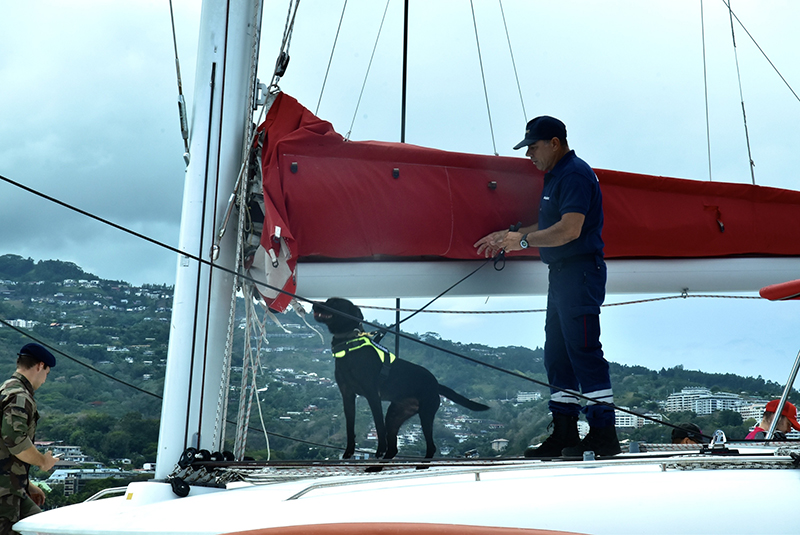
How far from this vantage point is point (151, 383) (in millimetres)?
14680

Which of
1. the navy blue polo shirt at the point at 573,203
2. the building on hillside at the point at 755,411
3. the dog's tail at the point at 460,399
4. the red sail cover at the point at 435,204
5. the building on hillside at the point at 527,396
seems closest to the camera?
the navy blue polo shirt at the point at 573,203

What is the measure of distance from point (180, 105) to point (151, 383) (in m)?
13.5

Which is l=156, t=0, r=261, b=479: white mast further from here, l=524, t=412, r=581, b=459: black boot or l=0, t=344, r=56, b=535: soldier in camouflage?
l=0, t=344, r=56, b=535: soldier in camouflage

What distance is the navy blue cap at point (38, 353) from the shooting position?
11.2ft

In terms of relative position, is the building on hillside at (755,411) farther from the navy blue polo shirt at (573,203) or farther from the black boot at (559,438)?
the navy blue polo shirt at (573,203)

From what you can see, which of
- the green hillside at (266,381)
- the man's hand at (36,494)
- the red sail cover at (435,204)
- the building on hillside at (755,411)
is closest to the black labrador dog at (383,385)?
the green hillside at (266,381)

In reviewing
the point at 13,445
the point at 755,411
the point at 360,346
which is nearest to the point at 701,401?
the point at 755,411

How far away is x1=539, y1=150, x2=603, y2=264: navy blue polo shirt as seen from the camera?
2381mm

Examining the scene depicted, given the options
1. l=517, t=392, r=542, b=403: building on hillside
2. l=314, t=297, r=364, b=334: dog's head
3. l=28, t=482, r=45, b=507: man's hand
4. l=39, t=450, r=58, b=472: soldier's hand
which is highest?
l=314, t=297, r=364, b=334: dog's head

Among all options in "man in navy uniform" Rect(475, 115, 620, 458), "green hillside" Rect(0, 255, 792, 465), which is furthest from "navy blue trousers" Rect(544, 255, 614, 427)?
"green hillside" Rect(0, 255, 792, 465)

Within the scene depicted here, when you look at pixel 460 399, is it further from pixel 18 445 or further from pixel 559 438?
pixel 18 445

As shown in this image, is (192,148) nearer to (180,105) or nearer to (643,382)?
(180,105)

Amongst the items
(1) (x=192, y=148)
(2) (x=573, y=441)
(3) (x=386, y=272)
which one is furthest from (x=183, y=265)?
(2) (x=573, y=441)

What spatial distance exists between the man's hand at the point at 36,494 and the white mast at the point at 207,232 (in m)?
2.06
